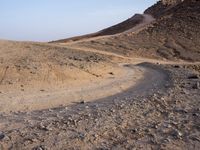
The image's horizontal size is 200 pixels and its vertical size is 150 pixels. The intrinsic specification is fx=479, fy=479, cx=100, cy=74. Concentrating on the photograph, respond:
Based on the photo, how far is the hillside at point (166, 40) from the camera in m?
39.2

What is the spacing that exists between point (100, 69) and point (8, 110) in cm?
934

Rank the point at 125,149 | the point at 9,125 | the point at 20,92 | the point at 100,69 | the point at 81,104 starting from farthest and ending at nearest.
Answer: the point at 100,69 < the point at 20,92 < the point at 81,104 < the point at 9,125 < the point at 125,149

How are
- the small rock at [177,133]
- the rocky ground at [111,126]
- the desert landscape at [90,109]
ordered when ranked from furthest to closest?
the small rock at [177,133], the desert landscape at [90,109], the rocky ground at [111,126]

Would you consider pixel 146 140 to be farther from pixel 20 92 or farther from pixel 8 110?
pixel 20 92

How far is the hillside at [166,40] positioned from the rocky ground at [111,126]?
26244mm

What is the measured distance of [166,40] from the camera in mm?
42781

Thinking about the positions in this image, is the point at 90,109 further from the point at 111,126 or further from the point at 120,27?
the point at 120,27

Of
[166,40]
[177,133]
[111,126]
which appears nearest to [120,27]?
[166,40]

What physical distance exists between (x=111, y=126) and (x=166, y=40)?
34.0 m

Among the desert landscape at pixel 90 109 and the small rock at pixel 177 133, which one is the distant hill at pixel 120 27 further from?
→ the small rock at pixel 177 133

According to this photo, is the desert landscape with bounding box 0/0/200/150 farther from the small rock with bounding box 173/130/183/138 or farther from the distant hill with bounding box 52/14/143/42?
the distant hill with bounding box 52/14/143/42

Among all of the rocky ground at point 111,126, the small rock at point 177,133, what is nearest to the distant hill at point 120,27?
the rocky ground at point 111,126

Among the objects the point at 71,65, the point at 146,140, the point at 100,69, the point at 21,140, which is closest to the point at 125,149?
the point at 146,140

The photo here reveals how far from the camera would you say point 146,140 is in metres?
8.68
